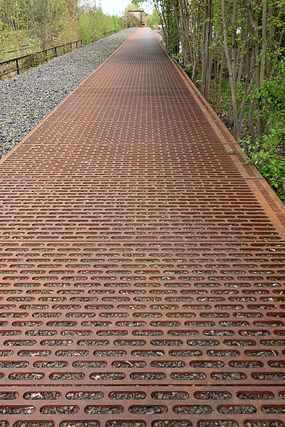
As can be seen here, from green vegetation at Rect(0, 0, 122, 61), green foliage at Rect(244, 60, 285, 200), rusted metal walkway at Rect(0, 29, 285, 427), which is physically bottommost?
rusted metal walkway at Rect(0, 29, 285, 427)

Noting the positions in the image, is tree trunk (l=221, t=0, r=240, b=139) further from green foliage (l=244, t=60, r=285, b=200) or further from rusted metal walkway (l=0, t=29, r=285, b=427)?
rusted metal walkway (l=0, t=29, r=285, b=427)

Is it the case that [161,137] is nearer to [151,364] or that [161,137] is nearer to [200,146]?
[200,146]

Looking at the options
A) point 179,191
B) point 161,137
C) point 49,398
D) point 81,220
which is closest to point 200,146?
point 161,137

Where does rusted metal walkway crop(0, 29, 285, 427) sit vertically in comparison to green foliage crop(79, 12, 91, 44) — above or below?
below

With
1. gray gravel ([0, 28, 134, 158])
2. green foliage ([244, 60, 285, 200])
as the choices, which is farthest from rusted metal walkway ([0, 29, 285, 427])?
gray gravel ([0, 28, 134, 158])

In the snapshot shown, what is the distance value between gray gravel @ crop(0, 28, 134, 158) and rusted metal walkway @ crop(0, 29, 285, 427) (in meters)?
2.15

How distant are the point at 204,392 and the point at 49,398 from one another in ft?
2.34

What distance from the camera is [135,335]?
6.70ft

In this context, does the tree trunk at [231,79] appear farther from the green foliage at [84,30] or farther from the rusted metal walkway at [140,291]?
the green foliage at [84,30]

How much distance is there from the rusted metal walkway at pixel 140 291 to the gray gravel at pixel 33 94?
2152 mm

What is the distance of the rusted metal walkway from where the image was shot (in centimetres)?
171

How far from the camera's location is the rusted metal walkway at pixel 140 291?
5.60ft

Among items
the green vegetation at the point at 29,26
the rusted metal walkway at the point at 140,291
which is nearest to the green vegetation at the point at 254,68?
the rusted metal walkway at the point at 140,291

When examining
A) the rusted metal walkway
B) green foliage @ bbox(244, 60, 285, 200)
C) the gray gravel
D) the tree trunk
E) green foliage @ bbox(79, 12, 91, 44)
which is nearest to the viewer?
the rusted metal walkway
